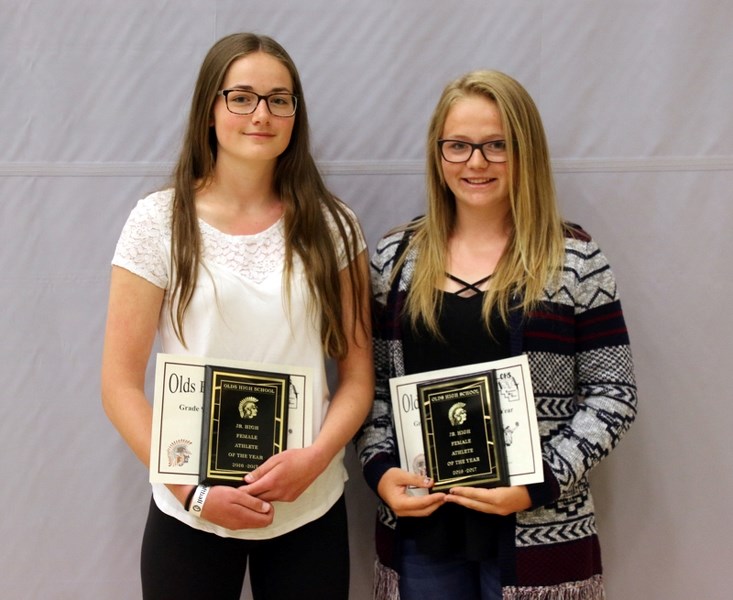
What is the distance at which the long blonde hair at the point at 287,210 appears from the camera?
1.51m

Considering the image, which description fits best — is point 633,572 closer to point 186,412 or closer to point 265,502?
point 265,502

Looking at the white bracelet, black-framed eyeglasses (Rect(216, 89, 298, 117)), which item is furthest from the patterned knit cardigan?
black-framed eyeglasses (Rect(216, 89, 298, 117))

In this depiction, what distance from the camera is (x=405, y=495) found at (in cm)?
156

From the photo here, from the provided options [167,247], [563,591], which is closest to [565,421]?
[563,591]

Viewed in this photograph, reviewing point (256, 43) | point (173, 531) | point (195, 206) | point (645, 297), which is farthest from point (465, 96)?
point (173, 531)

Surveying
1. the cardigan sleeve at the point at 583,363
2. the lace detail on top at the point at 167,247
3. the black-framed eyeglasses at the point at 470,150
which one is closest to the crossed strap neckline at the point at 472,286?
the cardigan sleeve at the point at 583,363

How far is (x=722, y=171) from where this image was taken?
1993 mm

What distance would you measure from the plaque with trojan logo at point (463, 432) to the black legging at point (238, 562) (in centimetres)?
26

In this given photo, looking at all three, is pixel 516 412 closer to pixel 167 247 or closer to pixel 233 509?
pixel 233 509

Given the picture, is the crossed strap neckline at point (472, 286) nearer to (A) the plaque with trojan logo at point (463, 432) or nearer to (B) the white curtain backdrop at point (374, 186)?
(A) the plaque with trojan logo at point (463, 432)

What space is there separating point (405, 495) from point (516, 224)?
61 cm

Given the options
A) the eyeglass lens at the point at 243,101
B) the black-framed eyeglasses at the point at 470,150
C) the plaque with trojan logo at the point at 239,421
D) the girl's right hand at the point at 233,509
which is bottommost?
the girl's right hand at the point at 233,509

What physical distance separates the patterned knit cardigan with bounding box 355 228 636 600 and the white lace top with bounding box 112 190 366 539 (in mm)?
193

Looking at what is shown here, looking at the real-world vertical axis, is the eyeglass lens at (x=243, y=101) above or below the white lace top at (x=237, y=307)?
above
